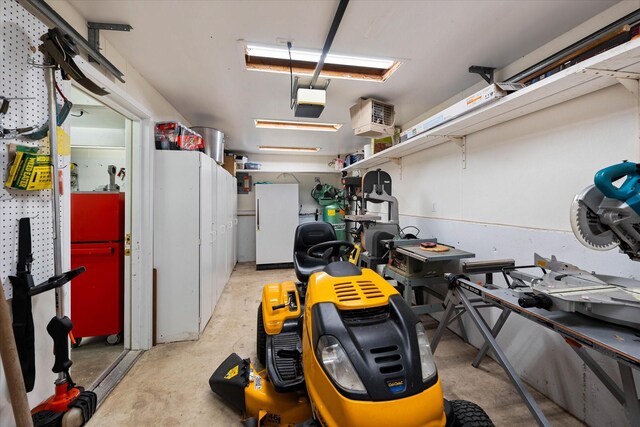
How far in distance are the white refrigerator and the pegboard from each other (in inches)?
157

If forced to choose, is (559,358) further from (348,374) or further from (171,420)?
(171,420)

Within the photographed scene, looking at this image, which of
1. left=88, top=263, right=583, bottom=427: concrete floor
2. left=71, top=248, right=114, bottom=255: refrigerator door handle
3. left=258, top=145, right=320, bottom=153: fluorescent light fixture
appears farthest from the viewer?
left=258, top=145, right=320, bottom=153: fluorescent light fixture

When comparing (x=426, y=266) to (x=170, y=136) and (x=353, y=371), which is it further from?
(x=170, y=136)

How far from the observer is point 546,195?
1.70 m

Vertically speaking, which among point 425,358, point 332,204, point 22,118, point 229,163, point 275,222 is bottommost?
point 425,358

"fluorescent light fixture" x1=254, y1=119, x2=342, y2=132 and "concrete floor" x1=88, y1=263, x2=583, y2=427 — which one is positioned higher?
"fluorescent light fixture" x1=254, y1=119, x2=342, y2=132

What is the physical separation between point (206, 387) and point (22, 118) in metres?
1.91

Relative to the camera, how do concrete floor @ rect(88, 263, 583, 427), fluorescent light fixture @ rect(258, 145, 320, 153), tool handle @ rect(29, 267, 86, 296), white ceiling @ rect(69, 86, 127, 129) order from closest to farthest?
tool handle @ rect(29, 267, 86, 296)
concrete floor @ rect(88, 263, 583, 427)
white ceiling @ rect(69, 86, 127, 129)
fluorescent light fixture @ rect(258, 145, 320, 153)

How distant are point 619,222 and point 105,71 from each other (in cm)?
306

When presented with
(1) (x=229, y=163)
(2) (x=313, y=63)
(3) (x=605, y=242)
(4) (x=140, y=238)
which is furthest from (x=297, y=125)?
(3) (x=605, y=242)

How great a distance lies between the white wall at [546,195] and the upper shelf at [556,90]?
10cm

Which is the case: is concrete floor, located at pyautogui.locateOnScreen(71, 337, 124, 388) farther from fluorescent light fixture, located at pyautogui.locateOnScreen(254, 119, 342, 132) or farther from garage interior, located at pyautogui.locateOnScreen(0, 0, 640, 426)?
fluorescent light fixture, located at pyautogui.locateOnScreen(254, 119, 342, 132)

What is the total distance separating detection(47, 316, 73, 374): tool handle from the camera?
41.2 inches

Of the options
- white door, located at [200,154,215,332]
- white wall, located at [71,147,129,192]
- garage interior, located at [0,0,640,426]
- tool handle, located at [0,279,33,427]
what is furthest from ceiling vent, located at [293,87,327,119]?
white wall, located at [71,147,129,192]
